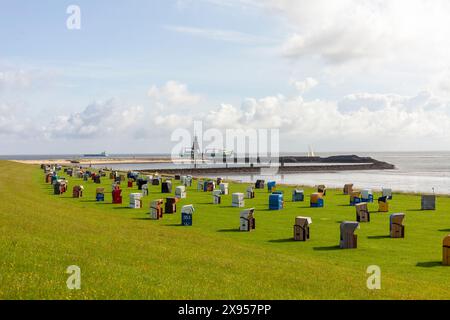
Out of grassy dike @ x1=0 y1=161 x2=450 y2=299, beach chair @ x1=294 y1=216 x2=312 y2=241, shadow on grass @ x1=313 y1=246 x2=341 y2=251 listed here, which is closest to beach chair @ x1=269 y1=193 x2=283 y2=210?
grassy dike @ x1=0 y1=161 x2=450 y2=299

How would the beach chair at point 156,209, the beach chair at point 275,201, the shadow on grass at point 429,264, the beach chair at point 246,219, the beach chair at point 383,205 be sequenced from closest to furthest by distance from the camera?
1. the shadow on grass at point 429,264
2. the beach chair at point 246,219
3. the beach chair at point 156,209
4. the beach chair at point 383,205
5. the beach chair at point 275,201

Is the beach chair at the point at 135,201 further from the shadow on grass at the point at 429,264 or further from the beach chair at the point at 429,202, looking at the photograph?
the shadow on grass at the point at 429,264

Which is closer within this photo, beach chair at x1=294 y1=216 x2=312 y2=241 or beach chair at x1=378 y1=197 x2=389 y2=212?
beach chair at x1=294 y1=216 x2=312 y2=241

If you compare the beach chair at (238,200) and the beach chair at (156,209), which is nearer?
the beach chair at (156,209)

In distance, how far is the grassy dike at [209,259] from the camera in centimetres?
1159

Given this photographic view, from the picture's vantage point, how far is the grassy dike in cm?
1159

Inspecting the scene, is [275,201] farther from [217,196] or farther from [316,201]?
[217,196]

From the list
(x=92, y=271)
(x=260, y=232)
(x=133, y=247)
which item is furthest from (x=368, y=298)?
(x=260, y=232)

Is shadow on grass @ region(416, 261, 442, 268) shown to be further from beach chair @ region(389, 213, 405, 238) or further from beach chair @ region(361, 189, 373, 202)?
beach chair @ region(361, 189, 373, 202)

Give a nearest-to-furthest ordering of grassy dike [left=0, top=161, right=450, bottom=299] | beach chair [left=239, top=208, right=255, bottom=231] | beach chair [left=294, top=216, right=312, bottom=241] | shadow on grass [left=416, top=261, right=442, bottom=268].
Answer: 1. grassy dike [left=0, top=161, right=450, bottom=299]
2. shadow on grass [left=416, top=261, right=442, bottom=268]
3. beach chair [left=294, top=216, right=312, bottom=241]
4. beach chair [left=239, top=208, right=255, bottom=231]

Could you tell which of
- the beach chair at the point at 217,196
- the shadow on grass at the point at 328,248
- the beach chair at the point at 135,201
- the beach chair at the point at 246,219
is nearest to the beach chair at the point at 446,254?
the shadow on grass at the point at 328,248

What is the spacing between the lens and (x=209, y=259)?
627 inches
